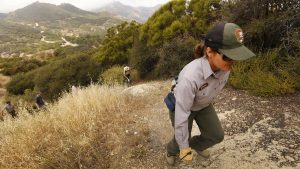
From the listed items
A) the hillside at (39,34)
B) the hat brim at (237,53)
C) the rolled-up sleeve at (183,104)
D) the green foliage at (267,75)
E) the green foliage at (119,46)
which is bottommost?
the hillside at (39,34)

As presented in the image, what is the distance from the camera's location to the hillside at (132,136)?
3727mm

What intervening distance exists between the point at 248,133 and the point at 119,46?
16.4 meters

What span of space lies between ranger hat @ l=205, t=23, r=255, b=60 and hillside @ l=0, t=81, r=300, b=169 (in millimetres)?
1786

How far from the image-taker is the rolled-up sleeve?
232 cm

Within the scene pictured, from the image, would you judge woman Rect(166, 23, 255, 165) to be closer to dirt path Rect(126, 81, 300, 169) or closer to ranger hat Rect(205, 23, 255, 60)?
ranger hat Rect(205, 23, 255, 60)

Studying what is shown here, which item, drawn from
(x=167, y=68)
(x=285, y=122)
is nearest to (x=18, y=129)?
(x=285, y=122)

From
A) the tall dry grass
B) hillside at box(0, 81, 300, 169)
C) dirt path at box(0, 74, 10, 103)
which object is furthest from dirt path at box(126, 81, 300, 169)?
dirt path at box(0, 74, 10, 103)

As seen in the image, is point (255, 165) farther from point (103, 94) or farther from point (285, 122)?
point (103, 94)

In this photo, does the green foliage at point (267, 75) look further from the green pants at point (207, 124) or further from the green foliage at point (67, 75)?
the green foliage at point (67, 75)

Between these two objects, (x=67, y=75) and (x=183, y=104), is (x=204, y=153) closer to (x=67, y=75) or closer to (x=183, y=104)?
(x=183, y=104)

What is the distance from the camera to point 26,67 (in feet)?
106

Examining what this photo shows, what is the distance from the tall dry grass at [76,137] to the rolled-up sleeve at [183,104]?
162cm

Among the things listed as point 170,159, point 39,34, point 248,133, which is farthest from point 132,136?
point 39,34

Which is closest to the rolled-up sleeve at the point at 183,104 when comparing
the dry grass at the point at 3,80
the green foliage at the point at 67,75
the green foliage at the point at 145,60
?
the green foliage at the point at 145,60
